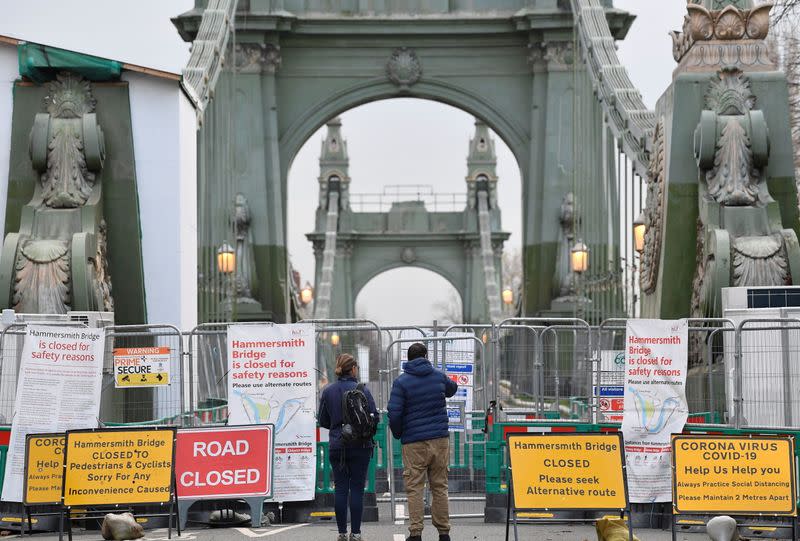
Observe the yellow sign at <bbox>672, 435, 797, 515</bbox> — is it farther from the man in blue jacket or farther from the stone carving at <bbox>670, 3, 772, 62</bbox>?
the stone carving at <bbox>670, 3, 772, 62</bbox>

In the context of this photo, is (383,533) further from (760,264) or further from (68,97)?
(68,97)

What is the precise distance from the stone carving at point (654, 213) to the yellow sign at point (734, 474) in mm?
8655

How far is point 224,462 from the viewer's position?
14.7 metres

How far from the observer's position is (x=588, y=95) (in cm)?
3566

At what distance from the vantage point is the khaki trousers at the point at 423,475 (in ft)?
42.7

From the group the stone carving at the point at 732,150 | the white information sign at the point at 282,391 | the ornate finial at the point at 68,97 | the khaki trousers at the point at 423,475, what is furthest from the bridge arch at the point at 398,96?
the khaki trousers at the point at 423,475

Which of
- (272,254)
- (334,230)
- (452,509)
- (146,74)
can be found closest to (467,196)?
(334,230)

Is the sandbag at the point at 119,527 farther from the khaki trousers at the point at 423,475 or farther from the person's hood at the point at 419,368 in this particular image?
the person's hood at the point at 419,368

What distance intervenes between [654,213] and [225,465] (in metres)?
9.11

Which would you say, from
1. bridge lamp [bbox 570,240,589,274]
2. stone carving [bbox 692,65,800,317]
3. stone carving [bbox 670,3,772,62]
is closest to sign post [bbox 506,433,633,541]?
stone carving [bbox 692,65,800,317]

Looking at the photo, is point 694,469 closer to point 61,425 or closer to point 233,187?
point 61,425

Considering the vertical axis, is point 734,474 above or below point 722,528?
above

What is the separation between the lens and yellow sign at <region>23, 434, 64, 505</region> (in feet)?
46.5

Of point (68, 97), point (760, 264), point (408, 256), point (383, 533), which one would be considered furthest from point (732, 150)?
point (408, 256)
